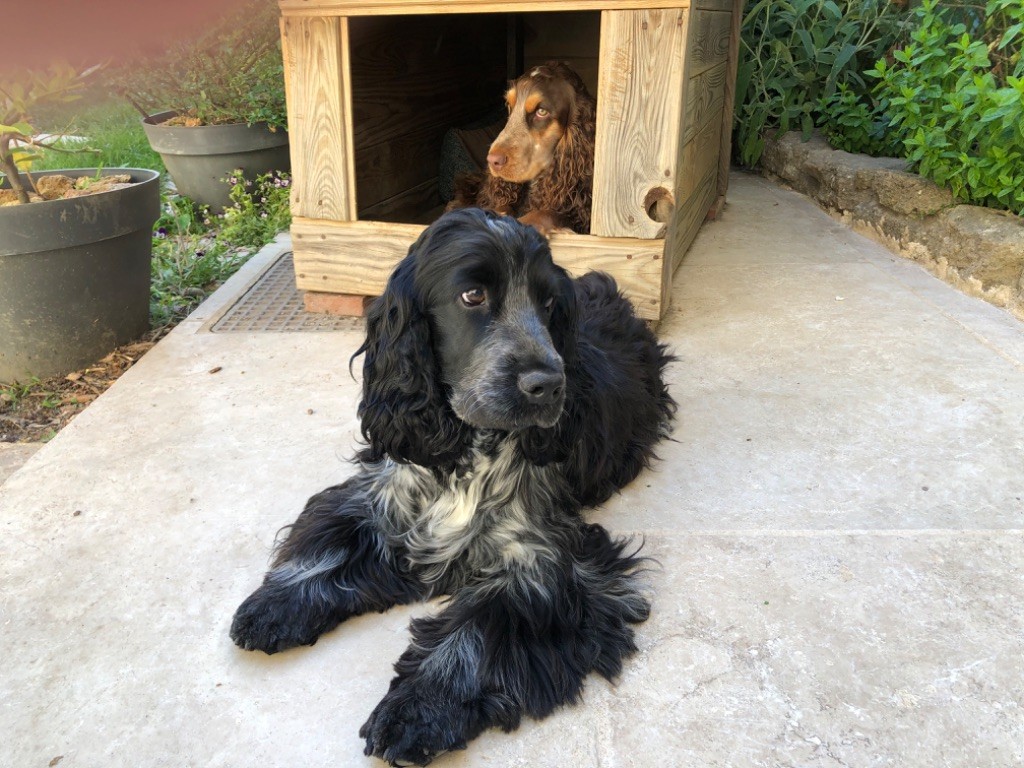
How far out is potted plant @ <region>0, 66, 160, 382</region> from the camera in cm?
316

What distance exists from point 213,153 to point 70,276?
2775mm

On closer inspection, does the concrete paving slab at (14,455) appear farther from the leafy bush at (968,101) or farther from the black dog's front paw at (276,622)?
the leafy bush at (968,101)

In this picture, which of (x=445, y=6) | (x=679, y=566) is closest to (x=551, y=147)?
(x=445, y=6)

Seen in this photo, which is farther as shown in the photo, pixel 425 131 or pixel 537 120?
pixel 425 131

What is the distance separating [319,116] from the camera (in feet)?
12.2

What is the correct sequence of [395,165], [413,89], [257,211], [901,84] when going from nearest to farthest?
[901,84] < [395,165] < [413,89] < [257,211]

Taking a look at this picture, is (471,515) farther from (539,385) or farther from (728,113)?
(728,113)

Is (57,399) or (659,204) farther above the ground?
(659,204)

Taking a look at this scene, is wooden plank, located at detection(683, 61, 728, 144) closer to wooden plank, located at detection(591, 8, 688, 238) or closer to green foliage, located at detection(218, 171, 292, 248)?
wooden plank, located at detection(591, 8, 688, 238)

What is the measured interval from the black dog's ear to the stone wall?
3.06 m

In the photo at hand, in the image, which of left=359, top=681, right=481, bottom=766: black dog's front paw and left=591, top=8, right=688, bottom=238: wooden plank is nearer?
left=359, top=681, right=481, bottom=766: black dog's front paw

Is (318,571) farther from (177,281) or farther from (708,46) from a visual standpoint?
(708,46)

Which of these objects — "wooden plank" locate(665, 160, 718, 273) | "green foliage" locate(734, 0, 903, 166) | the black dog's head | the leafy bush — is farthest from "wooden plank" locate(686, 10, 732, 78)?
the black dog's head

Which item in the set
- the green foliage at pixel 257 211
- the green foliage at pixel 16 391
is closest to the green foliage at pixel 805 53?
the green foliage at pixel 257 211
